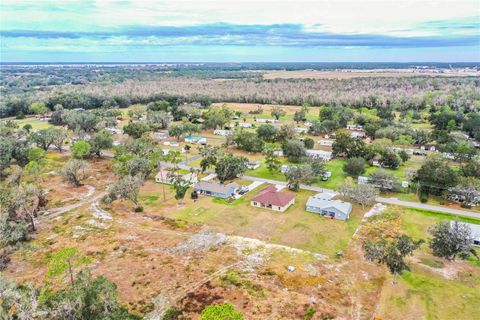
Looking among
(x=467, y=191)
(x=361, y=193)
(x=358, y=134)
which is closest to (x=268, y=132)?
(x=358, y=134)

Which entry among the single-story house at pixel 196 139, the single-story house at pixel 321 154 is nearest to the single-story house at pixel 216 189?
the single-story house at pixel 321 154

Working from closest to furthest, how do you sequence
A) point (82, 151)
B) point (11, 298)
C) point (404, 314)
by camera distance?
point (11, 298)
point (404, 314)
point (82, 151)

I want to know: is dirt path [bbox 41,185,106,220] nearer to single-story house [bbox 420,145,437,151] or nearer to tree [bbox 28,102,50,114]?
single-story house [bbox 420,145,437,151]

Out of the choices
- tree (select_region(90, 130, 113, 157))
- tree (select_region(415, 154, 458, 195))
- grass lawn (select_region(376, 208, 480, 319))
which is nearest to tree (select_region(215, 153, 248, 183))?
tree (select_region(415, 154, 458, 195))

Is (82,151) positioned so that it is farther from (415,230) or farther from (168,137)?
(415,230)

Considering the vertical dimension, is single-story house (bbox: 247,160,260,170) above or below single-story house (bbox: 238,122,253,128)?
below

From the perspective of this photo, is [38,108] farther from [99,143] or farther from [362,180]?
[362,180]

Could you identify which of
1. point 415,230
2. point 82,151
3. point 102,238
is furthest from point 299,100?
point 102,238
